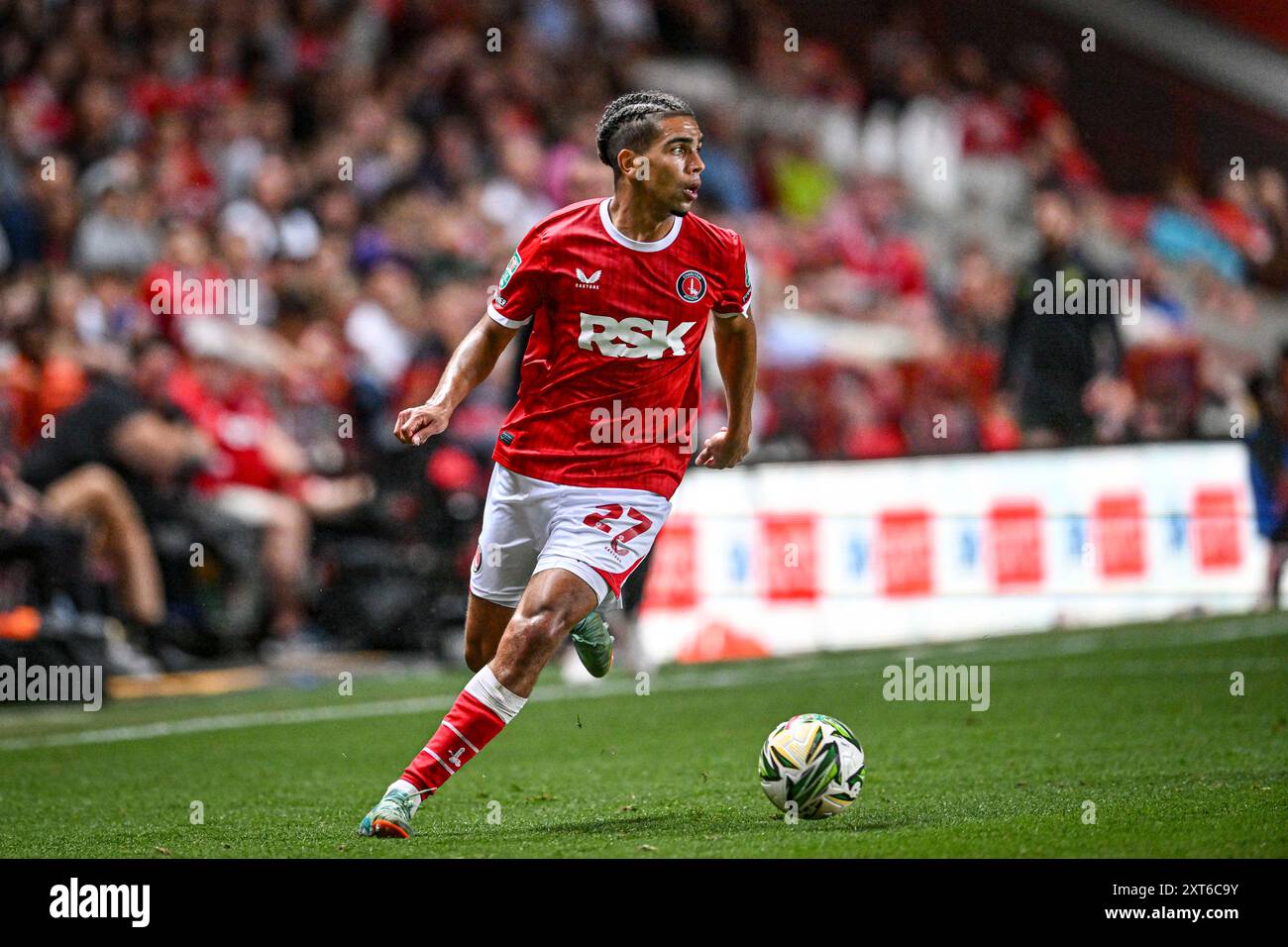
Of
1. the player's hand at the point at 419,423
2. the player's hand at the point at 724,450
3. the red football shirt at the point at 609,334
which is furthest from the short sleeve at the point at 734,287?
the player's hand at the point at 419,423

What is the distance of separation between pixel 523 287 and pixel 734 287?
2.44 ft

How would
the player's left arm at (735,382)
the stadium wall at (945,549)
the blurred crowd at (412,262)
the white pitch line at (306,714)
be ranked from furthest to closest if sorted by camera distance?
the blurred crowd at (412,262), the stadium wall at (945,549), the white pitch line at (306,714), the player's left arm at (735,382)

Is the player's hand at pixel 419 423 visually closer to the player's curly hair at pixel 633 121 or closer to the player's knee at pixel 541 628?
the player's knee at pixel 541 628

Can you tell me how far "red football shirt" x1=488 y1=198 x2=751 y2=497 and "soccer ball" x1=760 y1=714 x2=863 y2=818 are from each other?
38.2 inches

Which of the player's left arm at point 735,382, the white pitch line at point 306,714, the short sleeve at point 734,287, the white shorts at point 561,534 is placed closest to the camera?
the white shorts at point 561,534

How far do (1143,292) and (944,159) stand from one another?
2.99 m

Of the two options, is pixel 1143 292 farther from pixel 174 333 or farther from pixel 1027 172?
pixel 174 333

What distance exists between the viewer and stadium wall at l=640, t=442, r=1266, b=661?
43.7ft

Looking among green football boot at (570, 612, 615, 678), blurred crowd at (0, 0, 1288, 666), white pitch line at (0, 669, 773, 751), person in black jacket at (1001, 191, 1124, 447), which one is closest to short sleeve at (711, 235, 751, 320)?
green football boot at (570, 612, 615, 678)

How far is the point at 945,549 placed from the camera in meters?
13.5

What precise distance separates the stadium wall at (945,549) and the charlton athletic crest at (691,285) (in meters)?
6.37

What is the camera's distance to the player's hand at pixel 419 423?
6.34 metres

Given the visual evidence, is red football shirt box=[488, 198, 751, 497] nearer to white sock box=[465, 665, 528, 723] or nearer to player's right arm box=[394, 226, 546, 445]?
player's right arm box=[394, 226, 546, 445]
